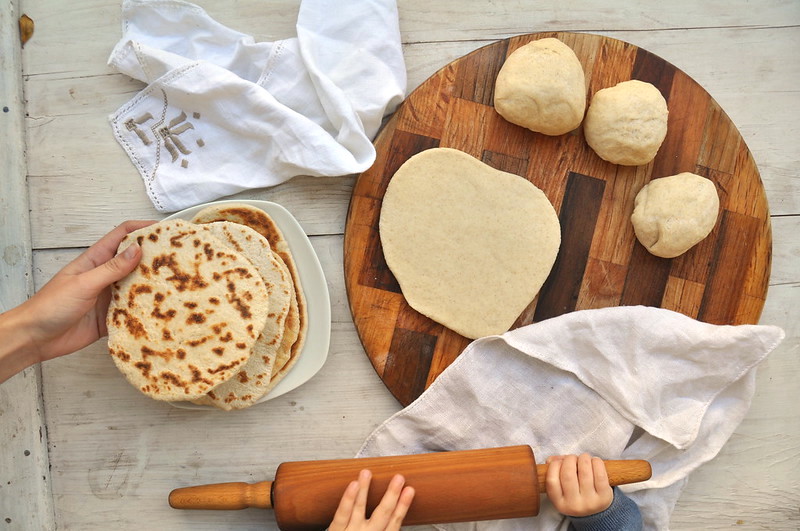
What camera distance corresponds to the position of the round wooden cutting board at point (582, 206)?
1537 mm

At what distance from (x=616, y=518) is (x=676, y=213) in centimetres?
Result: 78

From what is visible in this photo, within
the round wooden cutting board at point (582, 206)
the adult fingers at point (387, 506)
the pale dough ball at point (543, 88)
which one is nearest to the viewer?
the adult fingers at point (387, 506)

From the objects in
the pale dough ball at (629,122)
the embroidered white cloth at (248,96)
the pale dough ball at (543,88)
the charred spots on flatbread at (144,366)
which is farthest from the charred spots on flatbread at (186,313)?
the pale dough ball at (629,122)

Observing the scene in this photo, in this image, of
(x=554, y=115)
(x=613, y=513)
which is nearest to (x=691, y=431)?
(x=613, y=513)

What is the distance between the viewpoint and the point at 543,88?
142cm

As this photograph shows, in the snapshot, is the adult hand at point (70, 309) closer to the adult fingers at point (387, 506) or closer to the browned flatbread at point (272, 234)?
the browned flatbread at point (272, 234)

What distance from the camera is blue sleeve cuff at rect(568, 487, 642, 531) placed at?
4.77 ft

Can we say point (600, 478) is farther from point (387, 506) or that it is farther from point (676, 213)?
point (676, 213)

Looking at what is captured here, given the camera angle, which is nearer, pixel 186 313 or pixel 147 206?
pixel 186 313

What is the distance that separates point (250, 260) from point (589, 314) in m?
0.87

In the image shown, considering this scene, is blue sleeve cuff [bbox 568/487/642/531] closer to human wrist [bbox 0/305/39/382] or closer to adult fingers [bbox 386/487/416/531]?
adult fingers [bbox 386/487/416/531]

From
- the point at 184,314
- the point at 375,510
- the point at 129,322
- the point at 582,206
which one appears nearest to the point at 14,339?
→ the point at 129,322

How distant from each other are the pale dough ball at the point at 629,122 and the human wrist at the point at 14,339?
4.80ft

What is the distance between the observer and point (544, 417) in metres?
1.54
